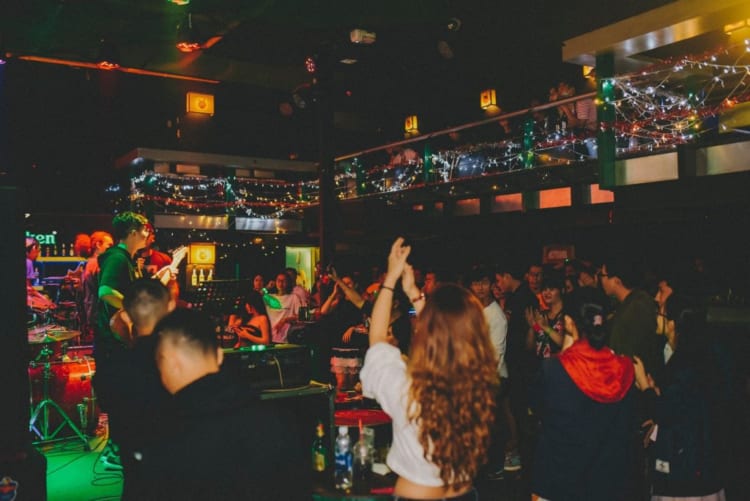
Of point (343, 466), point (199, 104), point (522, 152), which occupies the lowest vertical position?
point (343, 466)

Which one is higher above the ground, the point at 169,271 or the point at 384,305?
the point at 169,271

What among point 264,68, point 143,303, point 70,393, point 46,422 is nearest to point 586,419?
point 143,303

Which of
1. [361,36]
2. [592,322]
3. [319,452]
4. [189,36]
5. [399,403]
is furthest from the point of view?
[361,36]

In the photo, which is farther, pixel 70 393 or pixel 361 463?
pixel 70 393

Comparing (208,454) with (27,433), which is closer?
(208,454)

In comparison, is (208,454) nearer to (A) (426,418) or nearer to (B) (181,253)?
(A) (426,418)

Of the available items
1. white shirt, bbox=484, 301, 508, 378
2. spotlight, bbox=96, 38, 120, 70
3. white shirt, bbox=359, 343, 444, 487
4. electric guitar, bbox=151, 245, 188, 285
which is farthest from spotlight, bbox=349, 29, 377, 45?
white shirt, bbox=359, 343, 444, 487

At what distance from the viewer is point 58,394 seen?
22.8 ft

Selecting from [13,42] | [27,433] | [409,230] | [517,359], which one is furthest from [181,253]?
[409,230]

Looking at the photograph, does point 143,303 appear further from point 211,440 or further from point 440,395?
point 440,395

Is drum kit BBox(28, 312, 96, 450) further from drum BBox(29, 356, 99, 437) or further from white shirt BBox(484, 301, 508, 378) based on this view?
white shirt BBox(484, 301, 508, 378)

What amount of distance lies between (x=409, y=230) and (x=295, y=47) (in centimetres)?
520

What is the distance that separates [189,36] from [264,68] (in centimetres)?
825

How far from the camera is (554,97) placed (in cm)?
1151
